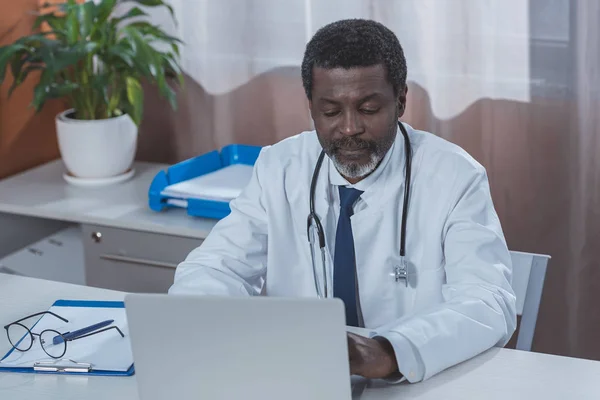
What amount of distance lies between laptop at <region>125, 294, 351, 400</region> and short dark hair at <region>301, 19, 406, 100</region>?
59cm

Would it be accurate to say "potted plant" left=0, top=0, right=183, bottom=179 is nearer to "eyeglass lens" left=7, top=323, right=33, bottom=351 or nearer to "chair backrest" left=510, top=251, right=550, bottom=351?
"eyeglass lens" left=7, top=323, right=33, bottom=351

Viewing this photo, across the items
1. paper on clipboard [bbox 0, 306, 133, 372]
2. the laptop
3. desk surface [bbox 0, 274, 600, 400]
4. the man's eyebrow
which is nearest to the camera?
the laptop

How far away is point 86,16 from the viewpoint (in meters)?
2.48

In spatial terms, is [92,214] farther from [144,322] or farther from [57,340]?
[144,322]

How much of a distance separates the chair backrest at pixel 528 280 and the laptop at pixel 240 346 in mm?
621

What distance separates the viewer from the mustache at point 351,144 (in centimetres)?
163

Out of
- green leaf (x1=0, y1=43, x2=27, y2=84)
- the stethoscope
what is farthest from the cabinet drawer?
the stethoscope

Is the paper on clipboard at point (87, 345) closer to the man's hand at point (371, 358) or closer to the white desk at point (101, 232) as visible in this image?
the man's hand at point (371, 358)

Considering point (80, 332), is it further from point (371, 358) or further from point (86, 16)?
point (86, 16)

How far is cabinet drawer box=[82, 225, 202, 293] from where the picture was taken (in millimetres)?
2344

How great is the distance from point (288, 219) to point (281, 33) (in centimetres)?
96

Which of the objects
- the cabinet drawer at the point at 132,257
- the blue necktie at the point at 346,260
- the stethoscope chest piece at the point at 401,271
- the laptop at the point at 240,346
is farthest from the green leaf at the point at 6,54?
the laptop at the point at 240,346

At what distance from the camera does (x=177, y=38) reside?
2.66m

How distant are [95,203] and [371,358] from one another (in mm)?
1340
